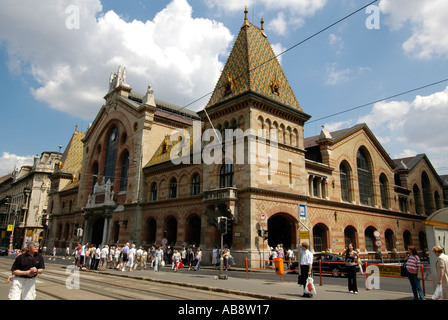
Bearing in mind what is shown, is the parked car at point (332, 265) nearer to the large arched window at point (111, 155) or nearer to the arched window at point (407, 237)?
the arched window at point (407, 237)

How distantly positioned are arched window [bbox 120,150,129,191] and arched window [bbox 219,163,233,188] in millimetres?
15111

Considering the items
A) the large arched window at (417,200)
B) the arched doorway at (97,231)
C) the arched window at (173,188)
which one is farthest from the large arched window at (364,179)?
the arched doorway at (97,231)

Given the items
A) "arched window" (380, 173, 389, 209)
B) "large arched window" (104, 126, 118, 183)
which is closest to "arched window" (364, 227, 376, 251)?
"arched window" (380, 173, 389, 209)

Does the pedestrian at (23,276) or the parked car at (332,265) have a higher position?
the pedestrian at (23,276)

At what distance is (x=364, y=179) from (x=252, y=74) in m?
18.4

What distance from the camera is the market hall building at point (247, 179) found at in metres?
24.1

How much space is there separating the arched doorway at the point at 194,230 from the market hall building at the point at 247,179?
88 mm

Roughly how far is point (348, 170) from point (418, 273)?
25277 mm

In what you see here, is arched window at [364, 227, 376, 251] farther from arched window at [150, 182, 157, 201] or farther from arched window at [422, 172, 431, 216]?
arched window at [150, 182, 157, 201]

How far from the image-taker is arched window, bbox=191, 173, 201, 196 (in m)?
28.2

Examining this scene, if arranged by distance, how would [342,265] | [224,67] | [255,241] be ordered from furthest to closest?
[224,67] → [255,241] → [342,265]
